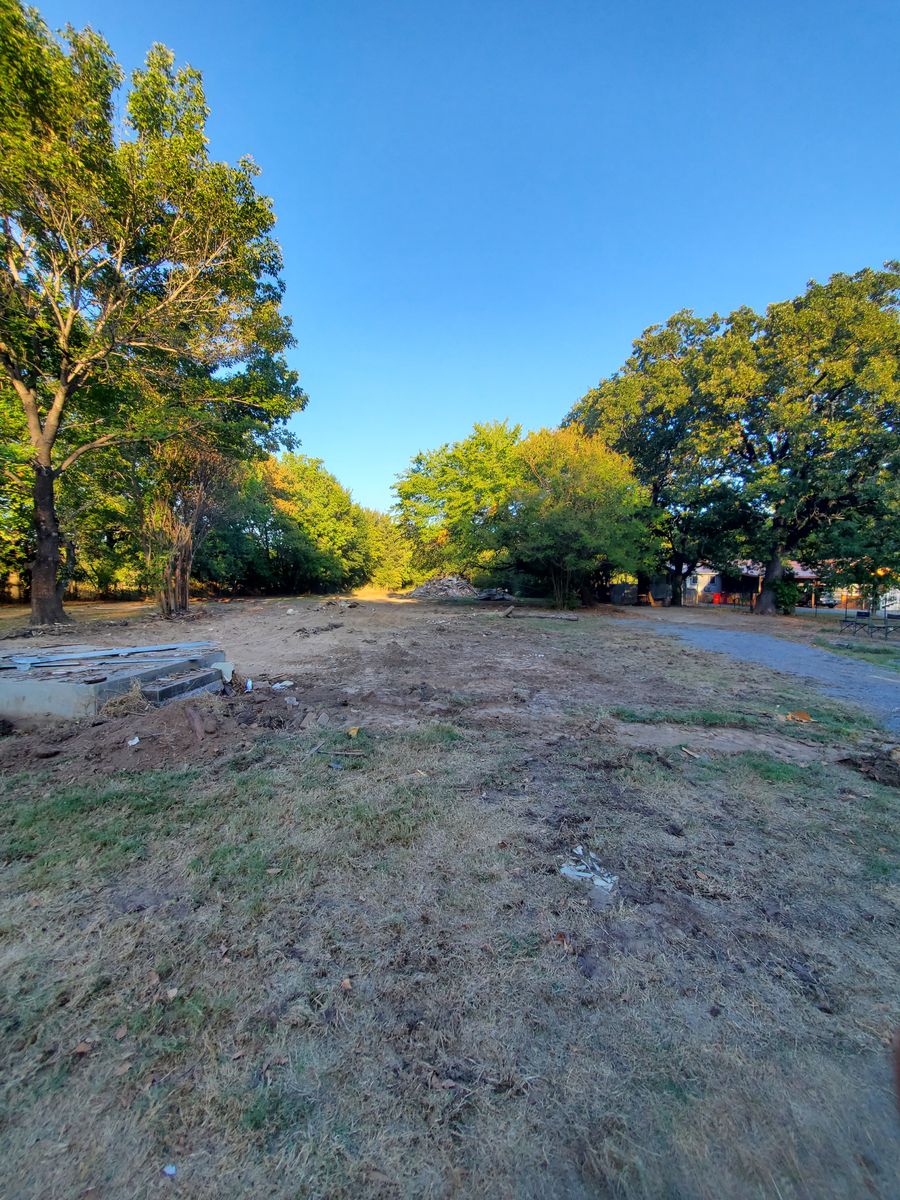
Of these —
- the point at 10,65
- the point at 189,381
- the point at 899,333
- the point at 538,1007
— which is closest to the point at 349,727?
the point at 538,1007

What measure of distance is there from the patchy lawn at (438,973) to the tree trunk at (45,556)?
9.21 m

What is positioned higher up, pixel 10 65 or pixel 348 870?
pixel 10 65

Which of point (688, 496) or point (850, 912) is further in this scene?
point (688, 496)

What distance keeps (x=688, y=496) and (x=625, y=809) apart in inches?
779

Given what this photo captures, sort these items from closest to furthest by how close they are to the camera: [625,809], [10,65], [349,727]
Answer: [625,809], [349,727], [10,65]

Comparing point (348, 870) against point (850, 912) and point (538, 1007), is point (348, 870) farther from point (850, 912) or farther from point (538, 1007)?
point (850, 912)

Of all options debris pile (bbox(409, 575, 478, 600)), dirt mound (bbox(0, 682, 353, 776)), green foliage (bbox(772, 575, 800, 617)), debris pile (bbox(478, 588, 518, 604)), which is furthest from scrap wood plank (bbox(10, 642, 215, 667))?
debris pile (bbox(409, 575, 478, 600))

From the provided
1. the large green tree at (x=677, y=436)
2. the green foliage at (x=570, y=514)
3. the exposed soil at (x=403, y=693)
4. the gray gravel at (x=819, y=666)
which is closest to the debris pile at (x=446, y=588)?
the green foliage at (x=570, y=514)

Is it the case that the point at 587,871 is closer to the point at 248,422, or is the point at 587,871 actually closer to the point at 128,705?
the point at 128,705

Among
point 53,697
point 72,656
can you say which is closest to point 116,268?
point 72,656

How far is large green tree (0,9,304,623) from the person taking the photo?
7789 mm

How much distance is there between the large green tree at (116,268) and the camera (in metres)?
7.79

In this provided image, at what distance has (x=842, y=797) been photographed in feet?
9.92

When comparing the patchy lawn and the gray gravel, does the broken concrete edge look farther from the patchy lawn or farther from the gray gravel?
the gray gravel
